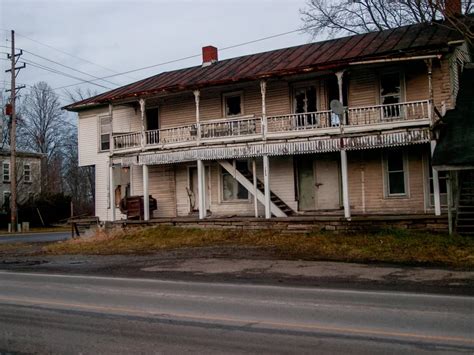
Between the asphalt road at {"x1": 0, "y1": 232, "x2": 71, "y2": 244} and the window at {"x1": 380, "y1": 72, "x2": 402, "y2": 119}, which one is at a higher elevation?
the window at {"x1": 380, "y1": 72, "x2": 402, "y2": 119}

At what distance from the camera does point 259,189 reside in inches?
873

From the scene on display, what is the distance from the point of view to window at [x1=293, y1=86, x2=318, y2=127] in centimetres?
2181

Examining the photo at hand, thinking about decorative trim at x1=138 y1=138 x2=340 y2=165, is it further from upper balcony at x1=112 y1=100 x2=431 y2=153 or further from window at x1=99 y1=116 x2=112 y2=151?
window at x1=99 y1=116 x2=112 y2=151

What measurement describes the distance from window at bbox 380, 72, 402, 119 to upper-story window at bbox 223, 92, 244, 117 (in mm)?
6397

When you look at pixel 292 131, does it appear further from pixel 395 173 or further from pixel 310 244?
pixel 310 244

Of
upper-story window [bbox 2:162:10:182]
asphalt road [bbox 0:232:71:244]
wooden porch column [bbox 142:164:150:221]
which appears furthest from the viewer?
upper-story window [bbox 2:162:10:182]

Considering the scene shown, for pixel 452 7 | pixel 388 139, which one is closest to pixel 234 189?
pixel 388 139

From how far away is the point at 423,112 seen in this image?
60.2 feet

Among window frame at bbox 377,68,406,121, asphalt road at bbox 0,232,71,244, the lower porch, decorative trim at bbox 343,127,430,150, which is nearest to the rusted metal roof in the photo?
window frame at bbox 377,68,406,121

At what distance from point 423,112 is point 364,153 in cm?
313

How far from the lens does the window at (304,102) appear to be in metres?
21.8

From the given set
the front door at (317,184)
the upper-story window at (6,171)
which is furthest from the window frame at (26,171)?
the front door at (317,184)

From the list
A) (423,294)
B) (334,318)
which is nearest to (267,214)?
(423,294)

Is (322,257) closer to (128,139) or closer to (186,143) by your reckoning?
(186,143)
